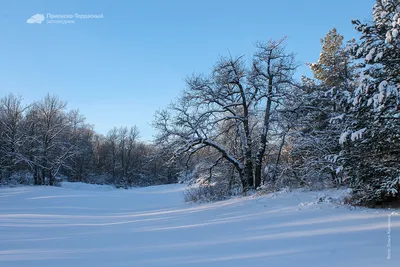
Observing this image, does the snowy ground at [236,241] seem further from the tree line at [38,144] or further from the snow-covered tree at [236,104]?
the tree line at [38,144]

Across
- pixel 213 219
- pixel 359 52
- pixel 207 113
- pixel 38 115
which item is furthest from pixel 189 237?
pixel 38 115

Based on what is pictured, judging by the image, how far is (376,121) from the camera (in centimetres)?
646

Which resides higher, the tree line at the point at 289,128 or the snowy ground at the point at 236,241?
the tree line at the point at 289,128

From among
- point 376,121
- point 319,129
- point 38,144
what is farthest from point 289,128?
point 38,144

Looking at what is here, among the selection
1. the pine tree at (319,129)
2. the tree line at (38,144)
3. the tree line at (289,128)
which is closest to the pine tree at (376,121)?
the tree line at (289,128)

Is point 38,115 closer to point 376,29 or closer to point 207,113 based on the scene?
point 207,113

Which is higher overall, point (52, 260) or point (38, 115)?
point (38, 115)

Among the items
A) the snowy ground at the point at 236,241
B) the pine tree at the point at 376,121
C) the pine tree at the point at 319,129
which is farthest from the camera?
the pine tree at the point at 319,129

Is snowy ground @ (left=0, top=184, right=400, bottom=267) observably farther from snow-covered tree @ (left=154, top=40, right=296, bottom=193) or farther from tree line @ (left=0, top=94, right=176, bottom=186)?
tree line @ (left=0, top=94, right=176, bottom=186)

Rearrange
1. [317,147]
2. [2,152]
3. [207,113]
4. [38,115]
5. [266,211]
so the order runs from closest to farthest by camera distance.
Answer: [266,211] < [317,147] < [207,113] < [2,152] < [38,115]

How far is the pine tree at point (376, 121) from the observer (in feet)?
20.1

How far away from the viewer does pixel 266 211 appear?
8.20 meters

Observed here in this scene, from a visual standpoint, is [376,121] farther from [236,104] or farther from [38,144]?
[38,144]

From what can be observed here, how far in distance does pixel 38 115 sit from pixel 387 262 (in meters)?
43.3
